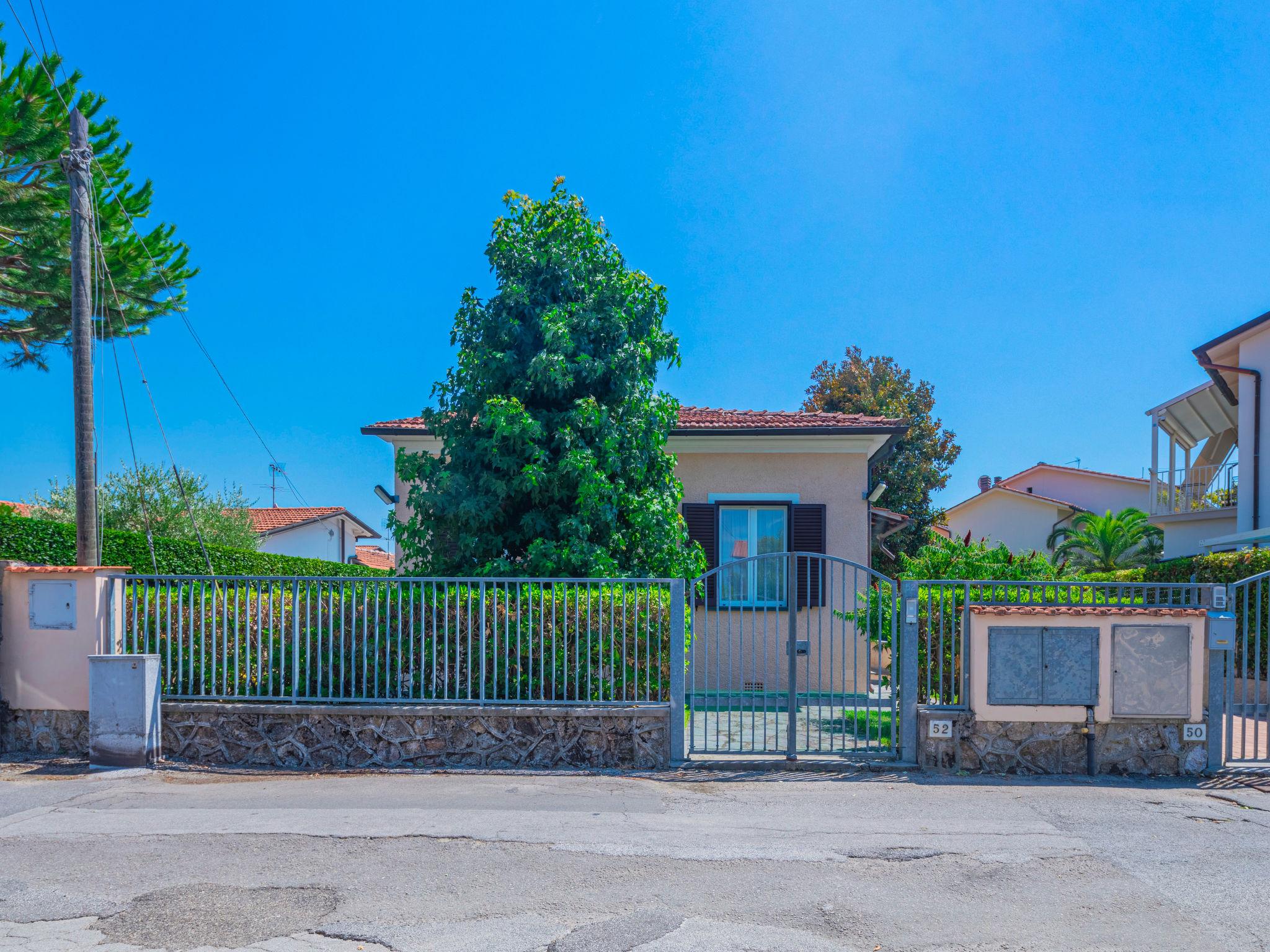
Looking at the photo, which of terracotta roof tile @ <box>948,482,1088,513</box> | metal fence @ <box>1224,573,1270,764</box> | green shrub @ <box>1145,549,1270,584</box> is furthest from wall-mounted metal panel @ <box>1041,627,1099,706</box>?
terracotta roof tile @ <box>948,482,1088,513</box>

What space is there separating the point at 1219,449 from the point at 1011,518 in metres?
9.97

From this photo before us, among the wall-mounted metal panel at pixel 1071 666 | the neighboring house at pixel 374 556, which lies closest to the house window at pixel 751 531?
the wall-mounted metal panel at pixel 1071 666

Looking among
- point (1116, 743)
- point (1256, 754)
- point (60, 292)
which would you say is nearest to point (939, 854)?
point (1116, 743)

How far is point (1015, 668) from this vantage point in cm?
755

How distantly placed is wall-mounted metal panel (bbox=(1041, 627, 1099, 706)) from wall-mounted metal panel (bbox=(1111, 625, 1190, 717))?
199 millimetres

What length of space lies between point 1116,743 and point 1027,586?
1.60m

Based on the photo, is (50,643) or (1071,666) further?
(50,643)

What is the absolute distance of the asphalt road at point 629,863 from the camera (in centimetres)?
420

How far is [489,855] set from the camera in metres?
5.30

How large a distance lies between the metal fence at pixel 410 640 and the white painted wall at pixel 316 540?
82.8ft

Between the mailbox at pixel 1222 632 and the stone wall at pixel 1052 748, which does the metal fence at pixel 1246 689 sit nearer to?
the mailbox at pixel 1222 632

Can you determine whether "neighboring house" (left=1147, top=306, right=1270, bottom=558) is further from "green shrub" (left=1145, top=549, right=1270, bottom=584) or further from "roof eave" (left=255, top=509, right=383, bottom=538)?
"roof eave" (left=255, top=509, right=383, bottom=538)

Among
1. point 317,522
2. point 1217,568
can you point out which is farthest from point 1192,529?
point 317,522

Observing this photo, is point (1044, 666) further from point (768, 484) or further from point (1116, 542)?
point (1116, 542)
